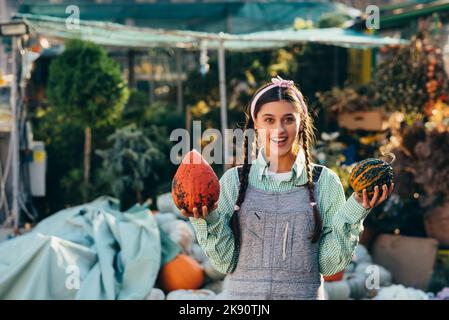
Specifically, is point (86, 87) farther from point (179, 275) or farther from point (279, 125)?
point (279, 125)

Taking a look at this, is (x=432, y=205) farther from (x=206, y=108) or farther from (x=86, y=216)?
(x=206, y=108)

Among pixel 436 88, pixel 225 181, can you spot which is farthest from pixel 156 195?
pixel 225 181

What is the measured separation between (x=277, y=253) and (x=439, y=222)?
15.4 feet

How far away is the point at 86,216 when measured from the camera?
21.7 ft

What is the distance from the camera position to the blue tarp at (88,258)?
5570 millimetres

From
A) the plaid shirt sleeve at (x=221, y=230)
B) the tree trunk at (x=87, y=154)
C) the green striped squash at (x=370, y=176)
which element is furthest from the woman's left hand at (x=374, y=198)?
the tree trunk at (x=87, y=154)

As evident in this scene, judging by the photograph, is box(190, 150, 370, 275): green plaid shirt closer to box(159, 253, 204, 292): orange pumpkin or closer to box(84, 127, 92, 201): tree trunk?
box(159, 253, 204, 292): orange pumpkin

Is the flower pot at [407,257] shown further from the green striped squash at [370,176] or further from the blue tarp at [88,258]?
the green striped squash at [370,176]

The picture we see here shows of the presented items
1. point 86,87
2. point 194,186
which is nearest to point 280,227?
point 194,186

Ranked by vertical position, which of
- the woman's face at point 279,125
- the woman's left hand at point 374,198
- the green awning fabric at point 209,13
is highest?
the green awning fabric at point 209,13

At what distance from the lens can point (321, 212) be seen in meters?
2.63

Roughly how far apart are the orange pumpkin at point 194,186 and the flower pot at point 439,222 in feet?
15.5
